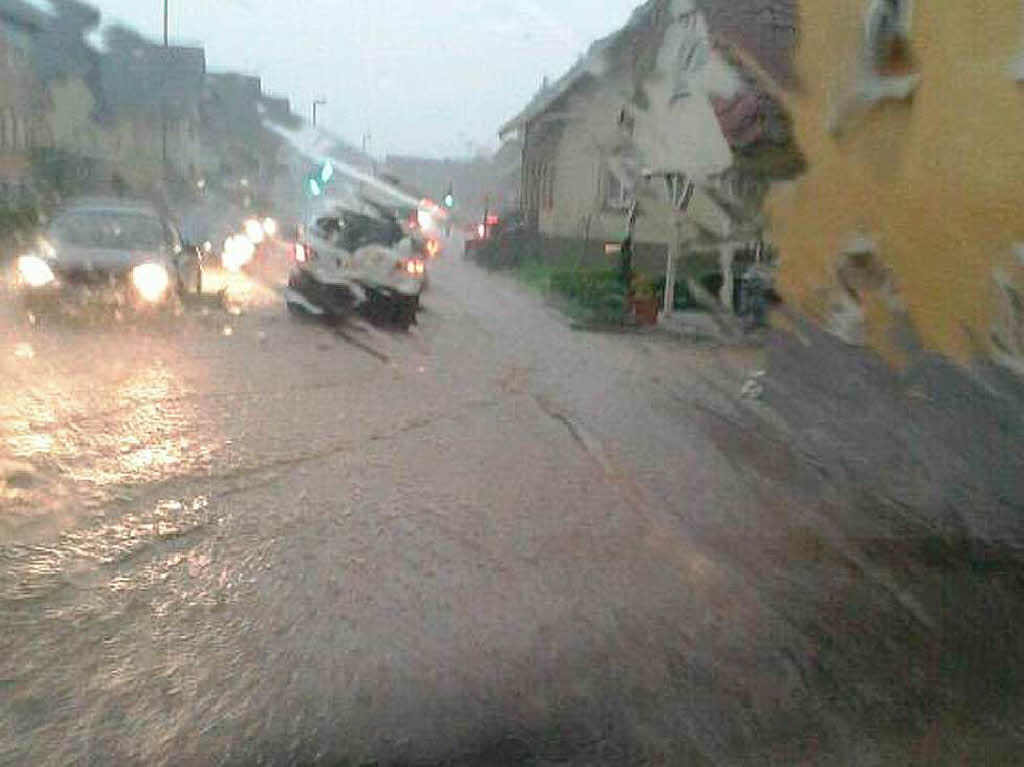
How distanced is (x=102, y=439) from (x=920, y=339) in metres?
6.01

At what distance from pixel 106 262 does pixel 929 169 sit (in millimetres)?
11064

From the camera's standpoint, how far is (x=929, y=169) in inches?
377

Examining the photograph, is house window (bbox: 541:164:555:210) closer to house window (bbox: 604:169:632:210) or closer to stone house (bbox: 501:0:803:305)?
stone house (bbox: 501:0:803:305)

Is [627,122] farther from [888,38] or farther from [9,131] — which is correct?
[9,131]

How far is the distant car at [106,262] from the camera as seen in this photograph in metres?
17.0

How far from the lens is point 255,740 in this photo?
455cm

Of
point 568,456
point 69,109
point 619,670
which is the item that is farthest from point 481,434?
point 69,109

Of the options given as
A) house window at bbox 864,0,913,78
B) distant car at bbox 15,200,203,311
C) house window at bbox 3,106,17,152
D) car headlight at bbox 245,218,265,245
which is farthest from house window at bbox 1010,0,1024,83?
house window at bbox 3,106,17,152

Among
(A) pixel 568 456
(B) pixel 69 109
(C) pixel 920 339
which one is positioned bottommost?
(A) pixel 568 456

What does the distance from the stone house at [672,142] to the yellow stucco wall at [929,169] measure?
90 centimetres

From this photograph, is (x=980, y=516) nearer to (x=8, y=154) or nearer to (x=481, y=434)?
(x=481, y=434)

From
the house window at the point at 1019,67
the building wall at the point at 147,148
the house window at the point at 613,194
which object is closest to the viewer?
the house window at the point at 1019,67

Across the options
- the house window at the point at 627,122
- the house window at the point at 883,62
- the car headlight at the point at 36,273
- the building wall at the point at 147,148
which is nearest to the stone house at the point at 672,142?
the house window at the point at 627,122

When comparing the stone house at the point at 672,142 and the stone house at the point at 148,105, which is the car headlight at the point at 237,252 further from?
the stone house at the point at 148,105
